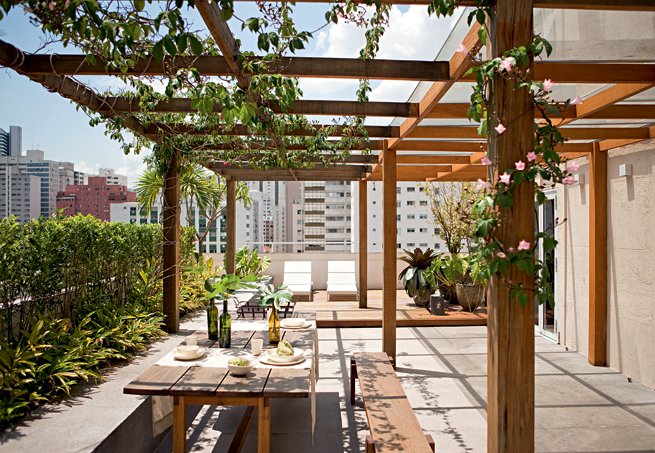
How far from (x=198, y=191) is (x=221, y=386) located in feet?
25.0

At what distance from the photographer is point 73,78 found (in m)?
3.90

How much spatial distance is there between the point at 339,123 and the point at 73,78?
269cm

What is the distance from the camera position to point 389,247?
594 cm

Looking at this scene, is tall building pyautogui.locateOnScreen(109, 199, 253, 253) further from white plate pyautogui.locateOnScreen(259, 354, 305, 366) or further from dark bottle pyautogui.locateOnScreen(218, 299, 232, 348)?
white plate pyautogui.locateOnScreen(259, 354, 305, 366)

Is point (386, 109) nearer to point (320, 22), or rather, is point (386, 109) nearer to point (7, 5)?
point (320, 22)

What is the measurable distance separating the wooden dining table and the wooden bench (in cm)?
48

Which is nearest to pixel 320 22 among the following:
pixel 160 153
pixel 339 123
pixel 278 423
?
pixel 339 123

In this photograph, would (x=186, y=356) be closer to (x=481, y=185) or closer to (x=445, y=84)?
(x=481, y=185)

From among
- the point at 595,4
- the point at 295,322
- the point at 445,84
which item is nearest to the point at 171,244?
the point at 295,322

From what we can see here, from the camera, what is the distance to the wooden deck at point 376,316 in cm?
836

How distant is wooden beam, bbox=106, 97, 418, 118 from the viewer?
167 inches

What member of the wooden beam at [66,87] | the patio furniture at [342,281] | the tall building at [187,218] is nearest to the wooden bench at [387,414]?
the wooden beam at [66,87]

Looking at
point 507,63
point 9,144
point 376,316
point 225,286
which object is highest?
point 9,144

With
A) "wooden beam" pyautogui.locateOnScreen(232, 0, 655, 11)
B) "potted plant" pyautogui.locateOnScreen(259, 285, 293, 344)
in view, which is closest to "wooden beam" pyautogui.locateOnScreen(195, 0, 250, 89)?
"wooden beam" pyautogui.locateOnScreen(232, 0, 655, 11)
